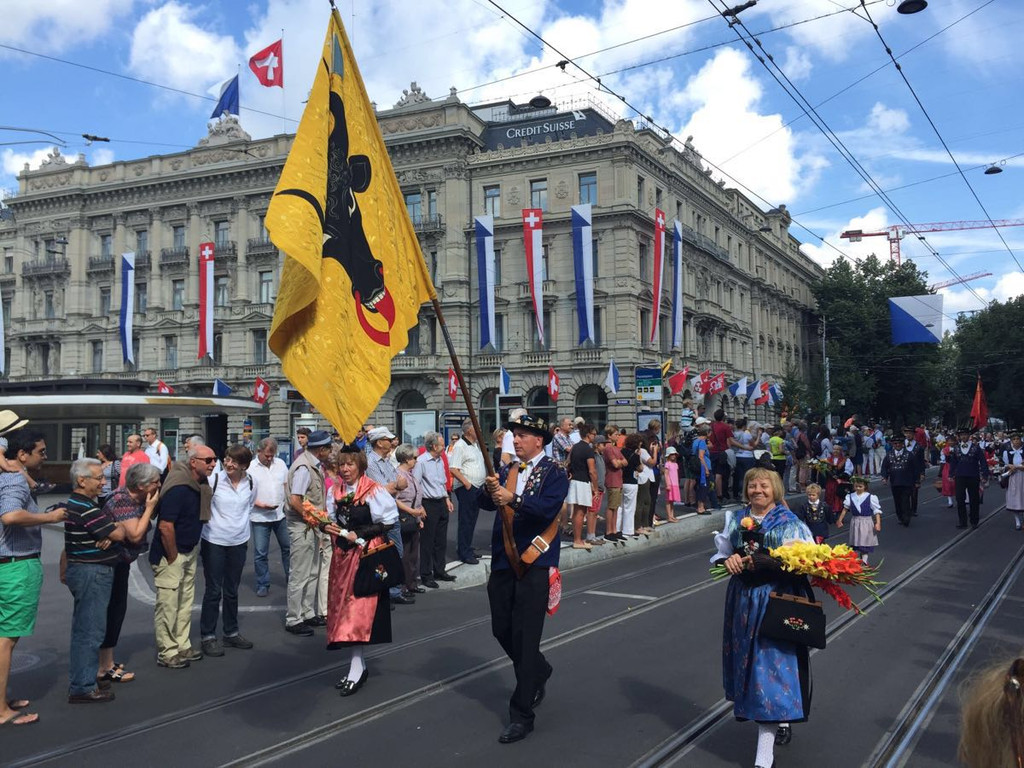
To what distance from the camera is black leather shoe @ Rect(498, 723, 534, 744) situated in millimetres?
5230

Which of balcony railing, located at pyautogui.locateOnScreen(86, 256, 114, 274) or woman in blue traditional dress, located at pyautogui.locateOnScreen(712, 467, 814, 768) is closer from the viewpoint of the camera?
woman in blue traditional dress, located at pyautogui.locateOnScreen(712, 467, 814, 768)

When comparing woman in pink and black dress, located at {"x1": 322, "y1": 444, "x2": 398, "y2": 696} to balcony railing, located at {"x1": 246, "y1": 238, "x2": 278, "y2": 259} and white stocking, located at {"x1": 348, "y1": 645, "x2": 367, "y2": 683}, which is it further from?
balcony railing, located at {"x1": 246, "y1": 238, "x2": 278, "y2": 259}

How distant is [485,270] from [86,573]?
3074 centimetres

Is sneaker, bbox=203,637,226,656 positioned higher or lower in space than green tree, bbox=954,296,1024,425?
lower

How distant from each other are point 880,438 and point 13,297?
182ft

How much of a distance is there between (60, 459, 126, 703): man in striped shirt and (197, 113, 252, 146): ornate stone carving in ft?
161

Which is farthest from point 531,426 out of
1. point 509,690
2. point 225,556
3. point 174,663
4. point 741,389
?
point 741,389

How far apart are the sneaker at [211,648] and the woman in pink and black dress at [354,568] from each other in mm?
1659

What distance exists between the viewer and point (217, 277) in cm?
5103

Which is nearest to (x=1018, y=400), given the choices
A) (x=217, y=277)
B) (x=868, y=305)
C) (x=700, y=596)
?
(x=868, y=305)

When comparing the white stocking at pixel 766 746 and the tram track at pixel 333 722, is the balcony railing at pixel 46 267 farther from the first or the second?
the white stocking at pixel 766 746

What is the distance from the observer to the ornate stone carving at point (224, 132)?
168 feet

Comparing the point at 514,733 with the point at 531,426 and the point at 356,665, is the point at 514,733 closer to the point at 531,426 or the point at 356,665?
the point at 356,665

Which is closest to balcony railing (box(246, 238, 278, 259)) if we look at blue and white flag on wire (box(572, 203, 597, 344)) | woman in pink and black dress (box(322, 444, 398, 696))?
blue and white flag on wire (box(572, 203, 597, 344))
